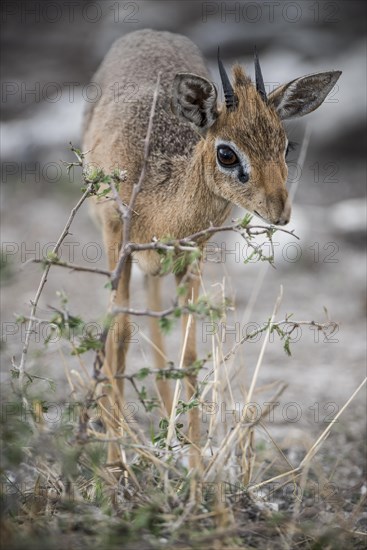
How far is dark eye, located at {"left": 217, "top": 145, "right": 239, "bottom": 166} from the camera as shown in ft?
15.2

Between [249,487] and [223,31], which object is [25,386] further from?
[223,31]

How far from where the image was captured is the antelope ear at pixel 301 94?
479 centimetres

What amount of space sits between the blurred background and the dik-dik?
1.06 m

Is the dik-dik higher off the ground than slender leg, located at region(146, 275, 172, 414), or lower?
higher

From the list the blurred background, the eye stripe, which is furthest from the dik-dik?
the blurred background

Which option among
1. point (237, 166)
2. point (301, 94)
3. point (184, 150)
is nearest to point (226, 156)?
point (237, 166)

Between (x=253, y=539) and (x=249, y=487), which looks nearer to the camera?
(x=253, y=539)

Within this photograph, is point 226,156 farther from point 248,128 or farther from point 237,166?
point 248,128

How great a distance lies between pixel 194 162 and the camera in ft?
16.5

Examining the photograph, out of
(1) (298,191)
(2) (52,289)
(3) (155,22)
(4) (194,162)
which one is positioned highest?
(3) (155,22)

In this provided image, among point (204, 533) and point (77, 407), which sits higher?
point (77, 407)

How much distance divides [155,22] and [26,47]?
94.1 inches

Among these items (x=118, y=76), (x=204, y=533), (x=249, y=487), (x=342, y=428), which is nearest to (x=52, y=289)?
(x=118, y=76)

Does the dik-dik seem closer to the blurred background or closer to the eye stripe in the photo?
the eye stripe
